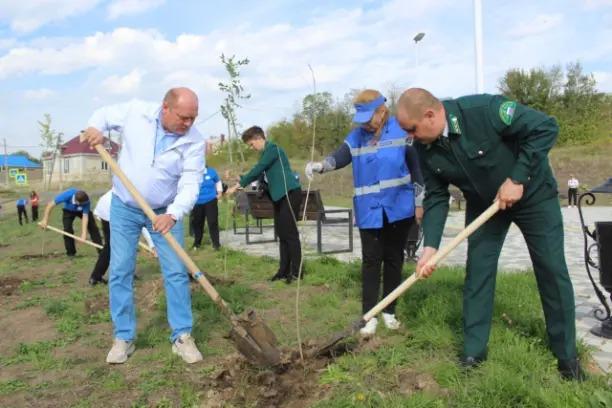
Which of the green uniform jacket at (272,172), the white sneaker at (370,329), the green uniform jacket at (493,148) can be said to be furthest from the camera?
the green uniform jacket at (272,172)

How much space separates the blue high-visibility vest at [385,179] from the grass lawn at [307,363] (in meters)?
0.87

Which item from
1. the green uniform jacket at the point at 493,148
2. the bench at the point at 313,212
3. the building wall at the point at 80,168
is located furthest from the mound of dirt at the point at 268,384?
the building wall at the point at 80,168

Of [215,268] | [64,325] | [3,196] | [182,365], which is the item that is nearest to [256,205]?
[215,268]

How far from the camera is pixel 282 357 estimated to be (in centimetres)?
349

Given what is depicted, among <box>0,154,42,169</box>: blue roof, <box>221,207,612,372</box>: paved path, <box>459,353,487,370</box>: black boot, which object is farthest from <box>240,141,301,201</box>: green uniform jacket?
<box>0,154,42,169</box>: blue roof

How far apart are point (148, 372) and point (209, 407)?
85 centimetres

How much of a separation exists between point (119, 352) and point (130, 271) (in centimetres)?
60

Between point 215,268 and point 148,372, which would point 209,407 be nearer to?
point 148,372

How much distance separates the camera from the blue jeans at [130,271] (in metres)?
3.99

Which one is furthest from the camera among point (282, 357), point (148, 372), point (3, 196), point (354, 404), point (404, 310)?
point (3, 196)

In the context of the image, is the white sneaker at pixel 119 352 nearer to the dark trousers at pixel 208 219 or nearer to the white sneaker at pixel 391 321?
the white sneaker at pixel 391 321

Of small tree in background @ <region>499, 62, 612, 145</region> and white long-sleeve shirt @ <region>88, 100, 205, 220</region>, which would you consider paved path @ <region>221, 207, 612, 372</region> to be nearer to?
white long-sleeve shirt @ <region>88, 100, 205, 220</region>

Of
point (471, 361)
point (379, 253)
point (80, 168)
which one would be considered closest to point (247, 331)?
point (379, 253)

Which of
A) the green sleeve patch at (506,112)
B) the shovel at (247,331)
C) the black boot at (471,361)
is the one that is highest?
the green sleeve patch at (506,112)
